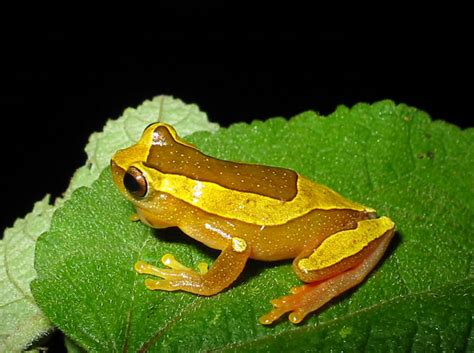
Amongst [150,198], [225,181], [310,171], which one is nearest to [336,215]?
[310,171]

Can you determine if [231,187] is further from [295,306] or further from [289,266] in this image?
[295,306]

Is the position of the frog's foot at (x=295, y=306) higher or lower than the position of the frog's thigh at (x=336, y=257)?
lower

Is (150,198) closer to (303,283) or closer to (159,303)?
(159,303)

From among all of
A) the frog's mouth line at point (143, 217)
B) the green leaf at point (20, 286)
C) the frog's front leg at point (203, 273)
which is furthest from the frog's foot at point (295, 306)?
the green leaf at point (20, 286)

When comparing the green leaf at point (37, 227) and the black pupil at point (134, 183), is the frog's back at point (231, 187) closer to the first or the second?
the black pupil at point (134, 183)

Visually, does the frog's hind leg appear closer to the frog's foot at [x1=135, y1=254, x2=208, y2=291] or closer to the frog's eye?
the frog's foot at [x1=135, y1=254, x2=208, y2=291]
